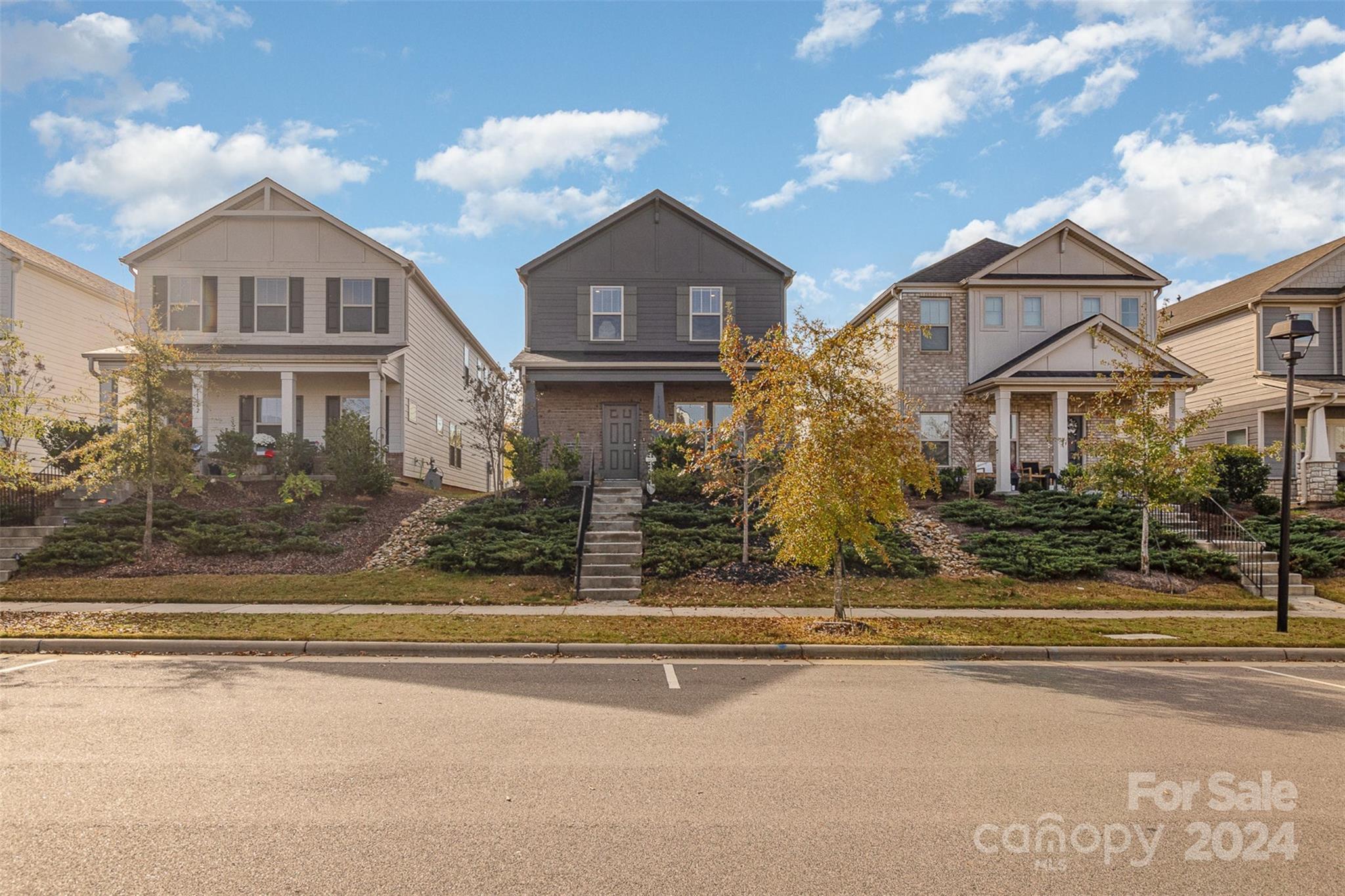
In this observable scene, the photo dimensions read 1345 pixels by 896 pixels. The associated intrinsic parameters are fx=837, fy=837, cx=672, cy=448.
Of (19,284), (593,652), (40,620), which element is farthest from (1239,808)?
(19,284)

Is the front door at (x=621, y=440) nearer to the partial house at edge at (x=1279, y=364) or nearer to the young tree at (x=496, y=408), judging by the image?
the young tree at (x=496, y=408)

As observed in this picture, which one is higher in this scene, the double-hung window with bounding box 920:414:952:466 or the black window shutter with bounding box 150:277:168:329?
the black window shutter with bounding box 150:277:168:329

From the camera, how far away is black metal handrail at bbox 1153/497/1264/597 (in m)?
16.4

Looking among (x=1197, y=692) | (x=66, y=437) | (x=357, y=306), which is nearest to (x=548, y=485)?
(x=357, y=306)

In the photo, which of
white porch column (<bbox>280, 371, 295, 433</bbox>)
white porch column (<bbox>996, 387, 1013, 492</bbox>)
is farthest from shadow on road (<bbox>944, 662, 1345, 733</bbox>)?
white porch column (<bbox>280, 371, 295, 433</bbox>)

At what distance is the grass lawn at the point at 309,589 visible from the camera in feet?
45.0

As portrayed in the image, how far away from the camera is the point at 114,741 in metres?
6.14

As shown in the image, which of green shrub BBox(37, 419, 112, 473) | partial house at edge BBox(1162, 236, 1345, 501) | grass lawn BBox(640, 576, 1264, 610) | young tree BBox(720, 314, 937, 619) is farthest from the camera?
partial house at edge BBox(1162, 236, 1345, 501)

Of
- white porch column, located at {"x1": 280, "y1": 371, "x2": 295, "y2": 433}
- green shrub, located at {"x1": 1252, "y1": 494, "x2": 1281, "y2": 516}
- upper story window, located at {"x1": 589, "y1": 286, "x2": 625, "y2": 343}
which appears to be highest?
upper story window, located at {"x1": 589, "y1": 286, "x2": 625, "y2": 343}

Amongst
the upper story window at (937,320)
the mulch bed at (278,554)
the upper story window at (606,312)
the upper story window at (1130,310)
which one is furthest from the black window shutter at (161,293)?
the upper story window at (1130,310)

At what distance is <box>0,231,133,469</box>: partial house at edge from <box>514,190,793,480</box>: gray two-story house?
42.6ft

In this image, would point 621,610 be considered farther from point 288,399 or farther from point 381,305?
point 381,305

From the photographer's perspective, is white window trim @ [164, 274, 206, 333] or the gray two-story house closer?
the gray two-story house

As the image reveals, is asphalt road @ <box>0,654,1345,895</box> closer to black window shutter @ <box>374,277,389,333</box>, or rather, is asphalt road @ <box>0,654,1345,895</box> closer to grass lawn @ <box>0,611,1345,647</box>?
grass lawn @ <box>0,611,1345,647</box>
